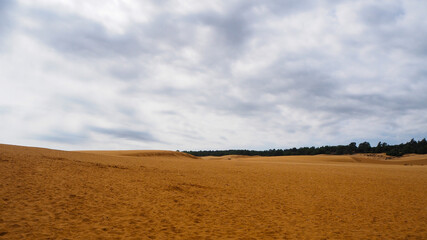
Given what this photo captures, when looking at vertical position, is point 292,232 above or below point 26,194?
below

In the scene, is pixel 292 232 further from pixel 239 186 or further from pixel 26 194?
pixel 26 194

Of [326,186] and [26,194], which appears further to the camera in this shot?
[326,186]

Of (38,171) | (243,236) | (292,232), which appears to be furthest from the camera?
(38,171)

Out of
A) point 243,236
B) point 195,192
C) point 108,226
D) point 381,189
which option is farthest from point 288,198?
point 108,226

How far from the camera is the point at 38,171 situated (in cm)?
1486

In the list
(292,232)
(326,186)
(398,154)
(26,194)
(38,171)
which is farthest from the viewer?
(398,154)

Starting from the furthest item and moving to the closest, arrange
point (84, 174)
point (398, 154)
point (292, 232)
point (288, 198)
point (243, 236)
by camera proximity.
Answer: point (398, 154) < point (84, 174) < point (288, 198) < point (292, 232) < point (243, 236)

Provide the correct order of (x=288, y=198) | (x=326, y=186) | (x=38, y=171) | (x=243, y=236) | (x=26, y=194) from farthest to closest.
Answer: (x=326, y=186) → (x=38, y=171) → (x=288, y=198) → (x=26, y=194) → (x=243, y=236)

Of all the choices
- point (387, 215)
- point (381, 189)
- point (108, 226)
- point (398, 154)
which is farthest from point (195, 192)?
point (398, 154)

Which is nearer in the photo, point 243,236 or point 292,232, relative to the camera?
point 243,236

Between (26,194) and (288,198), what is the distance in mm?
12844

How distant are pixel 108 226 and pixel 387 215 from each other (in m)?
11.8

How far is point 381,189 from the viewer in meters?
17.0

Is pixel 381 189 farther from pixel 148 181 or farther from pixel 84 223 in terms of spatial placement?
pixel 84 223
